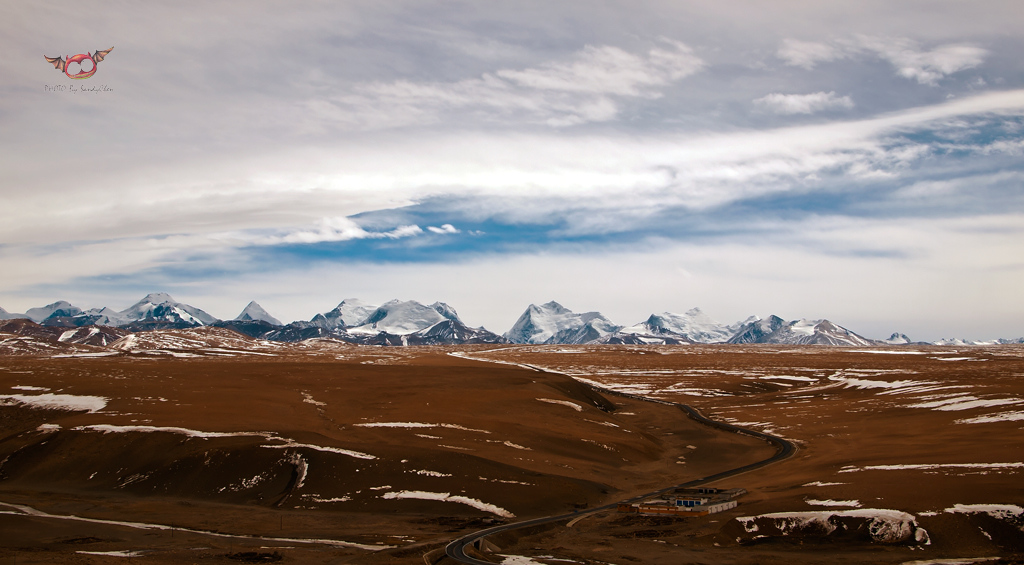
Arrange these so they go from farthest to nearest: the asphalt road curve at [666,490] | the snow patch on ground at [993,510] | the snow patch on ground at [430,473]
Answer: the snow patch on ground at [430,473] → the asphalt road curve at [666,490] → the snow patch on ground at [993,510]

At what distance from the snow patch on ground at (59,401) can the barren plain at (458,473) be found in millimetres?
522

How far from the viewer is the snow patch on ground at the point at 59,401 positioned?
4149 inches

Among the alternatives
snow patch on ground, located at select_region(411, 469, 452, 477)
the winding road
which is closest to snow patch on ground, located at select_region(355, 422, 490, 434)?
snow patch on ground, located at select_region(411, 469, 452, 477)

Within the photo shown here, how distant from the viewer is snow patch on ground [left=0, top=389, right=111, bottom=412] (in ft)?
346

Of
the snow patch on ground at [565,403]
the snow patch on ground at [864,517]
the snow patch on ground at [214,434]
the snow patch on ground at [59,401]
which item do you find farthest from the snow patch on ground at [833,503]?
the snow patch on ground at [59,401]

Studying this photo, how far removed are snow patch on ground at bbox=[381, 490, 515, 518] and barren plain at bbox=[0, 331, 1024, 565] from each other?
297 mm

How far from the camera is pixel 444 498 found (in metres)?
74.3

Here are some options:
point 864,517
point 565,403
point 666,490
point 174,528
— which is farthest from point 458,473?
point 565,403

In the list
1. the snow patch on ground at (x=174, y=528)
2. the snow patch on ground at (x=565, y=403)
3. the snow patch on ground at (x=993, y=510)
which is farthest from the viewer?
the snow patch on ground at (x=565, y=403)

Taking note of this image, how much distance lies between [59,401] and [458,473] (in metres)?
68.0

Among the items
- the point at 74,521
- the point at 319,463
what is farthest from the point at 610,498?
the point at 74,521

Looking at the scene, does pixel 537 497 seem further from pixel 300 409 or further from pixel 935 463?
pixel 300 409

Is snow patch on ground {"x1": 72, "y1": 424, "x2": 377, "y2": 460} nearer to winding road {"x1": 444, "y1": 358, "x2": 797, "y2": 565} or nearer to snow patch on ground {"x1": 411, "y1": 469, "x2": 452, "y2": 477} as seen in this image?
snow patch on ground {"x1": 411, "y1": 469, "x2": 452, "y2": 477}

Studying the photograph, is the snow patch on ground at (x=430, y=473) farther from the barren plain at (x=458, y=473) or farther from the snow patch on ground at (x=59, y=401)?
the snow patch on ground at (x=59, y=401)
